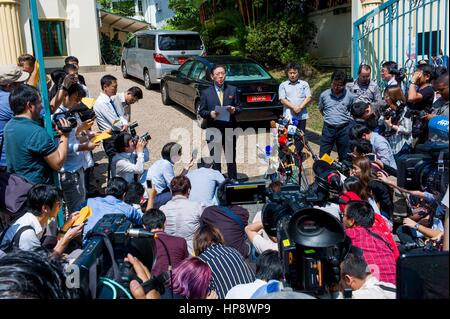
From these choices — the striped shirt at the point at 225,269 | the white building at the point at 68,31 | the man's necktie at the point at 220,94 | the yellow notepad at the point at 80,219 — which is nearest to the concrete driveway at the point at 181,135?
the man's necktie at the point at 220,94

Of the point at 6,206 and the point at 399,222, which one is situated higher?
the point at 6,206

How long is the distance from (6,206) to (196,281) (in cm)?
178

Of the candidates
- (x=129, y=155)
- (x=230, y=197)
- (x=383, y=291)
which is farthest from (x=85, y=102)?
(x=383, y=291)

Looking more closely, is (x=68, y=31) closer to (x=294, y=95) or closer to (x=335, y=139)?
(x=294, y=95)

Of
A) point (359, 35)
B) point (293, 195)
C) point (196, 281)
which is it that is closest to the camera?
point (196, 281)

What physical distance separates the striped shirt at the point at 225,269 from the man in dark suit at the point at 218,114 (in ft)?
9.57

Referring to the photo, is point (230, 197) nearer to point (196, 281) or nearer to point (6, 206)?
point (196, 281)

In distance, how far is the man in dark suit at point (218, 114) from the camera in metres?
6.10

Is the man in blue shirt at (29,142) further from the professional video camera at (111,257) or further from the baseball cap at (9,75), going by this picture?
the professional video camera at (111,257)

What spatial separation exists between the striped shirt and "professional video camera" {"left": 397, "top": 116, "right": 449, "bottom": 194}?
1.39 metres

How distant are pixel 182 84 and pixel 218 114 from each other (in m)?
4.51

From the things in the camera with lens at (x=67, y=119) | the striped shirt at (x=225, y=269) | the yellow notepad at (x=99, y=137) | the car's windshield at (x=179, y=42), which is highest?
the car's windshield at (x=179, y=42)

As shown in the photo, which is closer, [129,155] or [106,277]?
[106,277]

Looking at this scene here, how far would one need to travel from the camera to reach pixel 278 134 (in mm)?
6020
